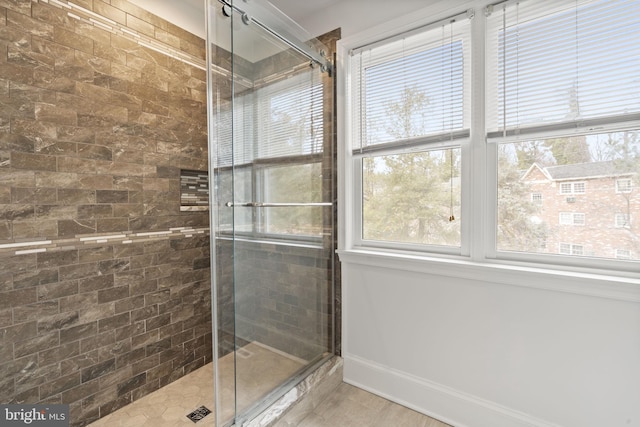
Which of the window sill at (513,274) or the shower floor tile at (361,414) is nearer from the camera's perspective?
the window sill at (513,274)

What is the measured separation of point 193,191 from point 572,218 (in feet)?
7.79

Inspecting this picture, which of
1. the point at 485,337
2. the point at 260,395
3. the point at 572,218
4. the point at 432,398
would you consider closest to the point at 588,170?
the point at 572,218

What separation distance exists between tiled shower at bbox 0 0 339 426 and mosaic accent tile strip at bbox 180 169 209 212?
16 millimetres

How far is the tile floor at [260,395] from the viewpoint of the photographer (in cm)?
156

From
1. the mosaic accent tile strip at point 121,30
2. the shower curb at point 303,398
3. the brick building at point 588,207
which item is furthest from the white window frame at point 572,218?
the mosaic accent tile strip at point 121,30

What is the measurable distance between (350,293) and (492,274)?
2.97 ft

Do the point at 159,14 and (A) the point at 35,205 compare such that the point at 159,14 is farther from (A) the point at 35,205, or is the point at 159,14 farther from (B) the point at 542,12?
(B) the point at 542,12

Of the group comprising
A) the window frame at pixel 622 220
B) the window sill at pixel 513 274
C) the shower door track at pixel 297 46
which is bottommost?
the window sill at pixel 513 274

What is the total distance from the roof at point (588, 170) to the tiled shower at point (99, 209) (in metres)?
1.44

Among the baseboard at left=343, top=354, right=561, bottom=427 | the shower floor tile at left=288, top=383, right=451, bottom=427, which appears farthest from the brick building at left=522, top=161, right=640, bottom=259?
the shower floor tile at left=288, top=383, right=451, bottom=427

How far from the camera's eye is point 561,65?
1.42 meters

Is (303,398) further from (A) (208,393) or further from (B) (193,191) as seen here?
(B) (193,191)

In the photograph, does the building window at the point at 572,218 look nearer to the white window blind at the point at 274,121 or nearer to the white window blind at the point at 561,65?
the white window blind at the point at 561,65

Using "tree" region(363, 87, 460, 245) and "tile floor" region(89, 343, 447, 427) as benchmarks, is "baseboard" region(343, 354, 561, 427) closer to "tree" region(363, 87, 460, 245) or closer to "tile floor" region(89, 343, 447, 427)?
"tile floor" region(89, 343, 447, 427)
